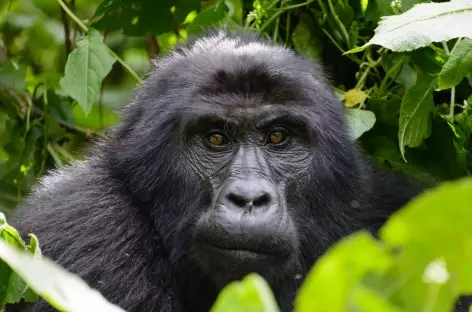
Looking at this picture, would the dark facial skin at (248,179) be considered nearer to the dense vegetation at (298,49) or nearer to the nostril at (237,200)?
the nostril at (237,200)

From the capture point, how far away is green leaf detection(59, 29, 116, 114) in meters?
4.34

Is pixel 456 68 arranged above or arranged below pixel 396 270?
below

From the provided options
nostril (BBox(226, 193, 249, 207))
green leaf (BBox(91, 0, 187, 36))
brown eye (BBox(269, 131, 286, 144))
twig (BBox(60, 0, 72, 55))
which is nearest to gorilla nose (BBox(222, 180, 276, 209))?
nostril (BBox(226, 193, 249, 207))

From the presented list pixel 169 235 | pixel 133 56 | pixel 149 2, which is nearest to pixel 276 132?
pixel 169 235

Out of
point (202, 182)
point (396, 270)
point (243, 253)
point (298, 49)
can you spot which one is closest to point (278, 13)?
point (298, 49)

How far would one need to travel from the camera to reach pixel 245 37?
398 centimetres

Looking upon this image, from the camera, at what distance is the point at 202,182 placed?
135 inches

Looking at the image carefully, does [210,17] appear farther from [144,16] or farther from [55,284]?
[55,284]

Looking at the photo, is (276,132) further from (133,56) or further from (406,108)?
(133,56)

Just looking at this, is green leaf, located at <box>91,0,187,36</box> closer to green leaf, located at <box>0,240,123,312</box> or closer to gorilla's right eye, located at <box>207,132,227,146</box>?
gorilla's right eye, located at <box>207,132,227,146</box>

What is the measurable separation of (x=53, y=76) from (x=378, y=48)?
227cm

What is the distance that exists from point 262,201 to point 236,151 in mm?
474

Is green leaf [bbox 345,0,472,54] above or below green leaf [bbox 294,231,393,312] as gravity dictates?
below

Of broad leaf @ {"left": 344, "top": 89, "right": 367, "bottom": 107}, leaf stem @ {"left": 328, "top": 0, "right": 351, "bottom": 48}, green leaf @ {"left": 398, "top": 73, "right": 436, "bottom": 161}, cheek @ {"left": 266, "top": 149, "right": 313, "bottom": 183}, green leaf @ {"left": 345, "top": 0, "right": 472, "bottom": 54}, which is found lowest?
broad leaf @ {"left": 344, "top": 89, "right": 367, "bottom": 107}
